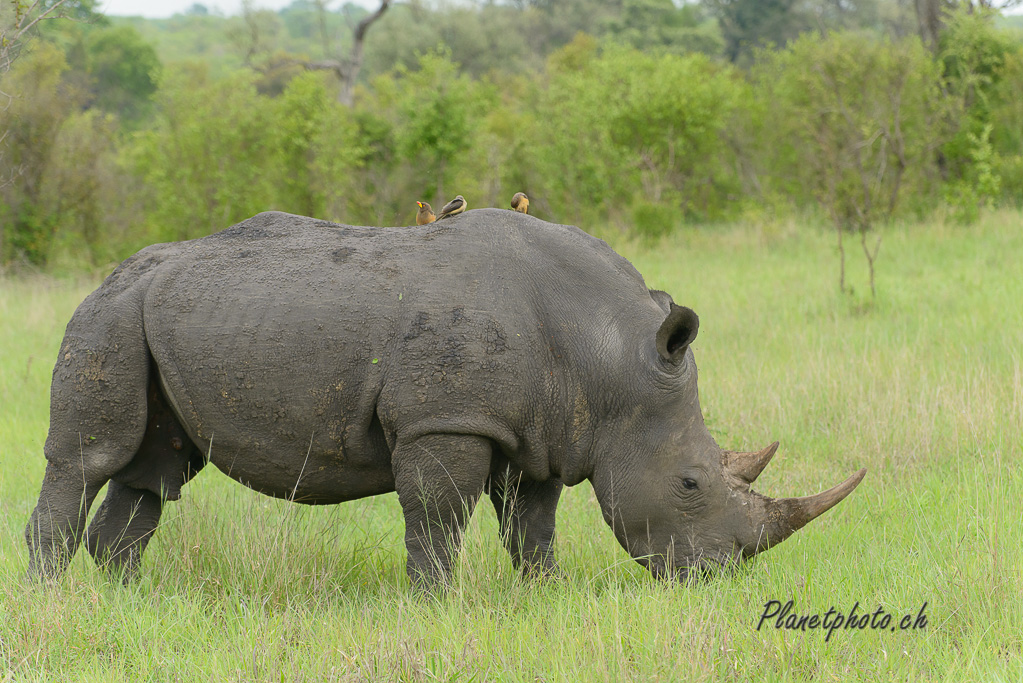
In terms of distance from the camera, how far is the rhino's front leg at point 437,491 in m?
3.84

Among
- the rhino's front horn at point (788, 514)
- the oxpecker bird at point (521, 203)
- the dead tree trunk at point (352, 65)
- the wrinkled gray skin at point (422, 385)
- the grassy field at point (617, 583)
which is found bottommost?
the grassy field at point (617, 583)

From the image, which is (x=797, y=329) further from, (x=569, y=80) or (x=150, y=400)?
(x=569, y=80)

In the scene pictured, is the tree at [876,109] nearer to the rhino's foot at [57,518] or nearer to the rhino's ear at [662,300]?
the rhino's ear at [662,300]

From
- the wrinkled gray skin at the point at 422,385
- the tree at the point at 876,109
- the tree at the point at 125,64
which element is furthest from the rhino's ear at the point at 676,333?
the tree at the point at 125,64

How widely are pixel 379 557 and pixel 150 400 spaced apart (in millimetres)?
1393

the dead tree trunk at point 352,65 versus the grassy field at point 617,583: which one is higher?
the dead tree trunk at point 352,65

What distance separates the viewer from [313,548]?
4.45m

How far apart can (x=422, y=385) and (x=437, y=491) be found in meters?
0.45

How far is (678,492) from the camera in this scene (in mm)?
4020

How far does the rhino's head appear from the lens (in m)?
4.00

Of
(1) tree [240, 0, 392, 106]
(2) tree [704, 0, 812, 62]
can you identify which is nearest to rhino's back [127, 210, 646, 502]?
(1) tree [240, 0, 392, 106]

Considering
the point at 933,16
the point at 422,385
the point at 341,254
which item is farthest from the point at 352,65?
the point at 422,385

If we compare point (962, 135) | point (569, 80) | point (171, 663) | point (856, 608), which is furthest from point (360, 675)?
point (569, 80)

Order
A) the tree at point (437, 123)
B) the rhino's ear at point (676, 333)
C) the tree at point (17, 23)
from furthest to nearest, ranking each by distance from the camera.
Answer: the tree at point (437, 123) → the tree at point (17, 23) → the rhino's ear at point (676, 333)
